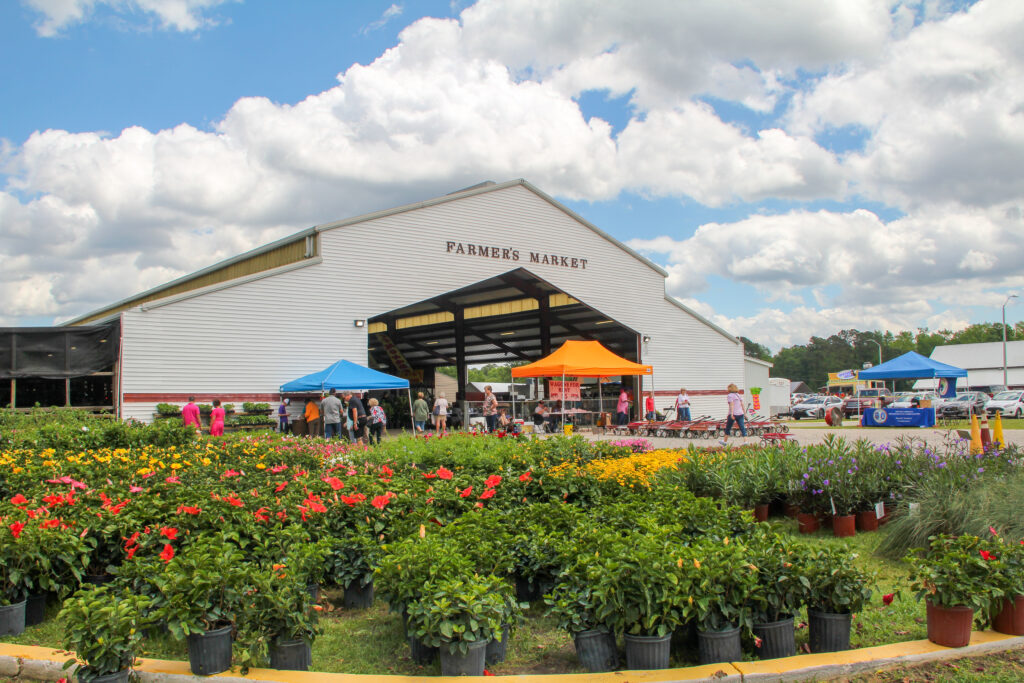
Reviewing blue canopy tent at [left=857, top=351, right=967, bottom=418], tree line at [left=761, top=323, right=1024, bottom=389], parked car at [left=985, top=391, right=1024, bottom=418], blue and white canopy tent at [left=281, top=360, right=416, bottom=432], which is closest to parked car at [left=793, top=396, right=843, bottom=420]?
parked car at [left=985, top=391, right=1024, bottom=418]

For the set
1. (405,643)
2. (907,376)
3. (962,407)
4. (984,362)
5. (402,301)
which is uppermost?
(402,301)

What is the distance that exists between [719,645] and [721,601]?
248mm

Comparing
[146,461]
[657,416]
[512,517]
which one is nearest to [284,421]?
[146,461]

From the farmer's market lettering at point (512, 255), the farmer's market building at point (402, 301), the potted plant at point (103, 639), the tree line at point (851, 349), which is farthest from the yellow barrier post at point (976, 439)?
the tree line at point (851, 349)

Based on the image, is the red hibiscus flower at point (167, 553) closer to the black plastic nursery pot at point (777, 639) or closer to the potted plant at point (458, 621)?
the potted plant at point (458, 621)

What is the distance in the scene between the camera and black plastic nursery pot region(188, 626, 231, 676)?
389cm

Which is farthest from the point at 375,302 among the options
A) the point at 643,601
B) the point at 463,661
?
the point at 643,601

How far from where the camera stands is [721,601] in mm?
3947

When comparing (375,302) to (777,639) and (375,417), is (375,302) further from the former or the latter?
(777,639)

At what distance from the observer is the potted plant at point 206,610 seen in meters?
3.88

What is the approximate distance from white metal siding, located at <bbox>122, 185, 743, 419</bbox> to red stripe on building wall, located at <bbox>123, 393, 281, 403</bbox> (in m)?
0.11

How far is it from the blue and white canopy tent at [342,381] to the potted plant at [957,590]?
15.6m

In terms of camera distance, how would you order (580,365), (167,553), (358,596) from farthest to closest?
1. (580,365)
2. (358,596)
3. (167,553)

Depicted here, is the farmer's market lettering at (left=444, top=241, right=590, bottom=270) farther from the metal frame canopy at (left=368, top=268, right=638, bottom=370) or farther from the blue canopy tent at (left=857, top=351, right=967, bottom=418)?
the blue canopy tent at (left=857, top=351, right=967, bottom=418)
